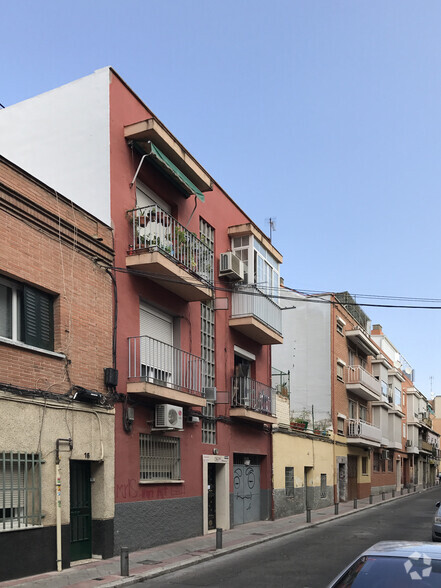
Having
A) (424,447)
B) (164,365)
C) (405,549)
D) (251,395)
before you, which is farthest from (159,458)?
(424,447)

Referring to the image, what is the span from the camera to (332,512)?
24.6 m

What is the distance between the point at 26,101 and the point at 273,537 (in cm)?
1236

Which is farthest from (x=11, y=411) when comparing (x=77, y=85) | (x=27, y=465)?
(x=77, y=85)

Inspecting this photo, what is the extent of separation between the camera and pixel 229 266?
18234 mm

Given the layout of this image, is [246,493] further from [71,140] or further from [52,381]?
[71,140]

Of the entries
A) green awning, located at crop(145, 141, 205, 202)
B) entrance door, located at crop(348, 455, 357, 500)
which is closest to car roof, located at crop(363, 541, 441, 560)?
green awning, located at crop(145, 141, 205, 202)

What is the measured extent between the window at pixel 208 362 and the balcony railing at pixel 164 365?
720mm

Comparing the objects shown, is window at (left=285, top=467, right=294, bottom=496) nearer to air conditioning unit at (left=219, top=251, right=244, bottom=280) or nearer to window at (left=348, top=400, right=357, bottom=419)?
air conditioning unit at (left=219, top=251, right=244, bottom=280)

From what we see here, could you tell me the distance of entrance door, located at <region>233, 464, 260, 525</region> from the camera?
18.7 metres

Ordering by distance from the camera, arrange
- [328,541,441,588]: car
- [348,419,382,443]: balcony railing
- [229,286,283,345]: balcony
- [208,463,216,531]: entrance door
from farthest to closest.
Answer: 1. [348,419,382,443]: balcony railing
2. [229,286,283,345]: balcony
3. [208,463,216,531]: entrance door
4. [328,541,441,588]: car

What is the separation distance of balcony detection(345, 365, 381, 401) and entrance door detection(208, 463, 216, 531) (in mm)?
17310

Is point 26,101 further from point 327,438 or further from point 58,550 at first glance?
point 327,438

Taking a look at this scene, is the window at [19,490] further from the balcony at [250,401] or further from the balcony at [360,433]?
the balcony at [360,433]

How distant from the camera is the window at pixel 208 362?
17.0 meters
